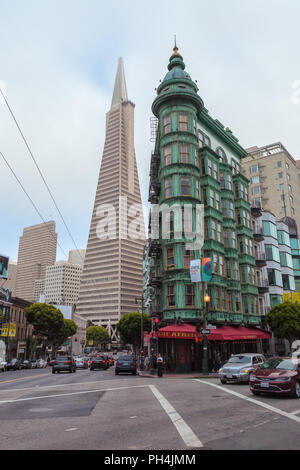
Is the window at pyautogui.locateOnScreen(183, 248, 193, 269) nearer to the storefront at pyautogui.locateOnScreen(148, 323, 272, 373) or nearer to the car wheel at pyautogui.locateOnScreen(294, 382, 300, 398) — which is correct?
the storefront at pyautogui.locateOnScreen(148, 323, 272, 373)

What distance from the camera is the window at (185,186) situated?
121ft

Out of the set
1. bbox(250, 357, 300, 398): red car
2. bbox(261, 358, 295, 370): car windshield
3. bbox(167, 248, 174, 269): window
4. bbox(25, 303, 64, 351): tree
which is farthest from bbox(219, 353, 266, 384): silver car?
bbox(25, 303, 64, 351): tree

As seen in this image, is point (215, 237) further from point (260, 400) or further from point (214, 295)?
point (260, 400)

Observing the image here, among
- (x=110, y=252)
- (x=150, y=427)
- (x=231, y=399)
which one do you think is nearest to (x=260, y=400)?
(x=231, y=399)

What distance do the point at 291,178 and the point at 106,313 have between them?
135 metres

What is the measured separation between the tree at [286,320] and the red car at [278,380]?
30.1m

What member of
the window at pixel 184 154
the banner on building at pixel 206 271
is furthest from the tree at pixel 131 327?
the banner on building at pixel 206 271

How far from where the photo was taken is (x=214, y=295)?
36.9 m

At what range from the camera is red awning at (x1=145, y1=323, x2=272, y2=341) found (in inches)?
1225

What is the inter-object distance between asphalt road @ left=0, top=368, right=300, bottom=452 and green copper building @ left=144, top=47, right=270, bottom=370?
60.0 ft

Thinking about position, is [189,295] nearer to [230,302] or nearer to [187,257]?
[187,257]

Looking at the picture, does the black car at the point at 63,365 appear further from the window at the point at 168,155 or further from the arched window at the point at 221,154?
the arched window at the point at 221,154

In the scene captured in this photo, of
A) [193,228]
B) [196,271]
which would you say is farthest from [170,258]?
[196,271]

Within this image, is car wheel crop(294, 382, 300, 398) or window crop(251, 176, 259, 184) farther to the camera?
window crop(251, 176, 259, 184)
